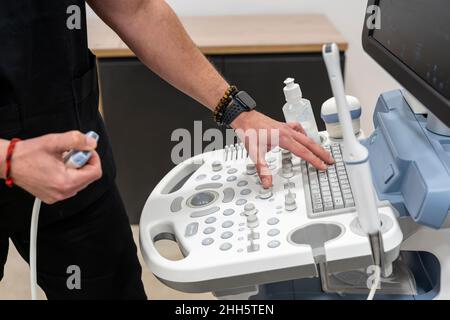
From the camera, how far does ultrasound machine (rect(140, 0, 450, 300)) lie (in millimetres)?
681

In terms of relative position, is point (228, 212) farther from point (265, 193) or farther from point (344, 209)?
point (344, 209)

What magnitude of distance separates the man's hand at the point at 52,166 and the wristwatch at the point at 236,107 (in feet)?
Answer: 1.18

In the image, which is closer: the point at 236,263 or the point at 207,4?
the point at 236,263

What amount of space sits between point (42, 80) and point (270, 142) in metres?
0.39

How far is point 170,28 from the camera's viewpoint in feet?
3.22

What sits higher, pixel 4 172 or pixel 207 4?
pixel 4 172

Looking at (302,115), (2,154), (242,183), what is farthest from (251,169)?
(2,154)

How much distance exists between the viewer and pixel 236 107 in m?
0.94

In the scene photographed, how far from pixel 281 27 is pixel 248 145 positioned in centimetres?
116

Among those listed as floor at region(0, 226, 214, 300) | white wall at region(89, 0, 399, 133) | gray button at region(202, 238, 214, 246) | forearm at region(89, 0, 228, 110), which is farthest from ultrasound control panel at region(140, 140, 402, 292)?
white wall at region(89, 0, 399, 133)

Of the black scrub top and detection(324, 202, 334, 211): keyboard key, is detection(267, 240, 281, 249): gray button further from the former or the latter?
the black scrub top

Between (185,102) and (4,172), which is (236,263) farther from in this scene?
(185,102)

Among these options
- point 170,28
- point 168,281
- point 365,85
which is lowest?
point 365,85

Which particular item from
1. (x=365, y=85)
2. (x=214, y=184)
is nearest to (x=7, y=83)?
(x=214, y=184)
